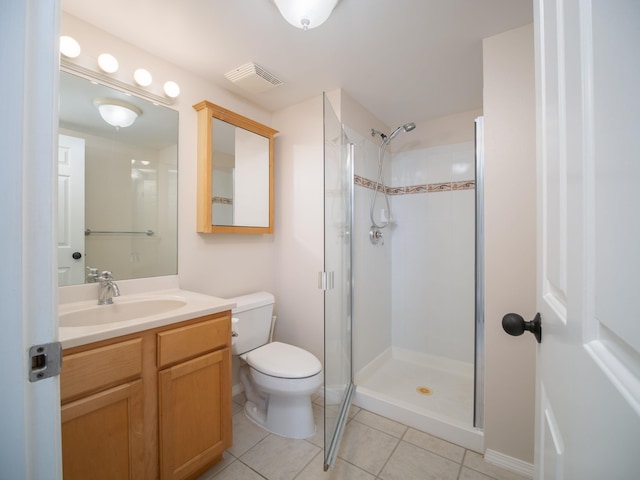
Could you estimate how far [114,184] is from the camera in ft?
4.91

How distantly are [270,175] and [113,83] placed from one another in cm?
109

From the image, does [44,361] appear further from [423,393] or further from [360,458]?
[423,393]

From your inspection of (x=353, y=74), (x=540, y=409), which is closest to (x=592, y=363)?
(x=540, y=409)

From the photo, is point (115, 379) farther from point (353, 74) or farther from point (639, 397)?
point (353, 74)

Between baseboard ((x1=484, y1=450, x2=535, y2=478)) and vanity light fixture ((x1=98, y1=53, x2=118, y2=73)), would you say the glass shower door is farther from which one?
vanity light fixture ((x1=98, y1=53, x2=118, y2=73))

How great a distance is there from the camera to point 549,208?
529 millimetres

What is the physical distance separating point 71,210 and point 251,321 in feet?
3.87

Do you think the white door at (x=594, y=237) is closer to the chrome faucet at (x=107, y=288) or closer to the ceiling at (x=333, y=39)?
the ceiling at (x=333, y=39)

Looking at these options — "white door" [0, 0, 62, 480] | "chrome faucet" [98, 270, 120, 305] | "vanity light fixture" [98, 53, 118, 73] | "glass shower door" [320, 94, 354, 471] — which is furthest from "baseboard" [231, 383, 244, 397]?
"vanity light fixture" [98, 53, 118, 73]

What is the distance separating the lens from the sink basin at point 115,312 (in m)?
1.22

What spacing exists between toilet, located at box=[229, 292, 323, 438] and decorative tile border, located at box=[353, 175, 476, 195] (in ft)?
4.11

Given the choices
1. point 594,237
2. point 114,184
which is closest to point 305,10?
point 114,184

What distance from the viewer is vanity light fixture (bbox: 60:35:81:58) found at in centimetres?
126

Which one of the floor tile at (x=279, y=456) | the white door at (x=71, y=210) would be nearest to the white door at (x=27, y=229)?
the white door at (x=71, y=210)
